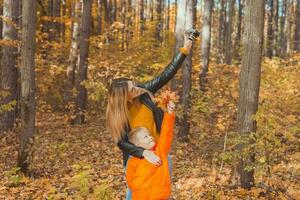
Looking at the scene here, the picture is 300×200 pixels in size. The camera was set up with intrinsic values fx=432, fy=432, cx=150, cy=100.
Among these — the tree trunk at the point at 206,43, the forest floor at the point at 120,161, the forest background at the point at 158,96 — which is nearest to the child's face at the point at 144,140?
the forest background at the point at 158,96

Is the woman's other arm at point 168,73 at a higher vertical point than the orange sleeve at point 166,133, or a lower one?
higher

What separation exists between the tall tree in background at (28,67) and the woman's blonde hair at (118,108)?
4562 mm

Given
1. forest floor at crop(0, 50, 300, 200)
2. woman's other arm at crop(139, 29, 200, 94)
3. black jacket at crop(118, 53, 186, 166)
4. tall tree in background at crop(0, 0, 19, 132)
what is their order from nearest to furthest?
black jacket at crop(118, 53, 186, 166), woman's other arm at crop(139, 29, 200, 94), forest floor at crop(0, 50, 300, 200), tall tree in background at crop(0, 0, 19, 132)

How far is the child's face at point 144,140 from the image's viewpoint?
394 centimetres

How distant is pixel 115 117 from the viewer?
3867 millimetres

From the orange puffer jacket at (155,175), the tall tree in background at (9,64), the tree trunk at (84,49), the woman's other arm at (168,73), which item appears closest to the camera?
the orange puffer jacket at (155,175)

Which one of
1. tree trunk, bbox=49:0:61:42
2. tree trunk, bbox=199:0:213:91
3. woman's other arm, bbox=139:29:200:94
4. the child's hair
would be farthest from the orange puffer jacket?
tree trunk, bbox=49:0:61:42

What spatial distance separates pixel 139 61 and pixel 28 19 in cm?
855

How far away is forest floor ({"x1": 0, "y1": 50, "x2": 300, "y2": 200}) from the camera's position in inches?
274

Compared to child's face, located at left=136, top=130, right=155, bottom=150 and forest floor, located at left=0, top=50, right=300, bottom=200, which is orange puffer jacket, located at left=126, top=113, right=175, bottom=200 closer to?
child's face, located at left=136, top=130, right=155, bottom=150

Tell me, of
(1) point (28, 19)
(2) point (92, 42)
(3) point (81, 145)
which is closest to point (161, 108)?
(1) point (28, 19)

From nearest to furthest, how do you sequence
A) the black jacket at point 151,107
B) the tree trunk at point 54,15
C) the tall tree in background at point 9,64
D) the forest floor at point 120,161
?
1. the black jacket at point 151,107
2. the forest floor at point 120,161
3. the tall tree in background at point 9,64
4. the tree trunk at point 54,15

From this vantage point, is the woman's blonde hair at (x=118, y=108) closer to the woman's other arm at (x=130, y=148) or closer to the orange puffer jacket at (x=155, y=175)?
the woman's other arm at (x=130, y=148)

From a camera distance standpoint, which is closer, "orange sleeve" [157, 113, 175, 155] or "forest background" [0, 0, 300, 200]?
"orange sleeve" [157, 113, 175, 155]
